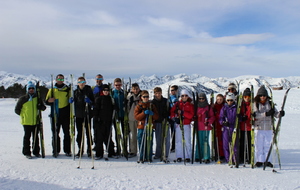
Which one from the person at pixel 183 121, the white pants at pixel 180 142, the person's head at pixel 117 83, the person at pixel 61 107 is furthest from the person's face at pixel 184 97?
the person at pixel 61 107

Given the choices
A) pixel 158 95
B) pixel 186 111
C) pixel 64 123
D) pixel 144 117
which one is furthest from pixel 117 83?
pixel 186 111

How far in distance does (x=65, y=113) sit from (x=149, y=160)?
8.74 feet

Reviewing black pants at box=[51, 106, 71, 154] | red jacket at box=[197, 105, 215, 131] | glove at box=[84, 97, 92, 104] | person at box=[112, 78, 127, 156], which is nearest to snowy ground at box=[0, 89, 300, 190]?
black pants at box=[51, 106, 71, 154]

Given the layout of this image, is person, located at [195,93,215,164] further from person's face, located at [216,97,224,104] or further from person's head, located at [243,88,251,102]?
person's head, located at [243,88,251,102]

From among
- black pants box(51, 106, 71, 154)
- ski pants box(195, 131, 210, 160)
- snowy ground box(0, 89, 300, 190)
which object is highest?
black pants box(51, 106, 71, 154)

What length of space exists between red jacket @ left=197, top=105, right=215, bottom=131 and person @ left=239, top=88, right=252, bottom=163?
0.74 m

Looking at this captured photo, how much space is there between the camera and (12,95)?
56094 millimetres

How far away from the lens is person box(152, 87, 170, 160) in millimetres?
6523

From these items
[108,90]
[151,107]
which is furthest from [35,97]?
[151,107]

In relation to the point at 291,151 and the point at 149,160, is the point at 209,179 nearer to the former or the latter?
the point at 149,160

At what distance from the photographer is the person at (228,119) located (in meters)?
6.19

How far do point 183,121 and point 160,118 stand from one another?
0.61 m

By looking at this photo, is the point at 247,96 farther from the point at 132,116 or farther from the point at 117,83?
the point at 117,83

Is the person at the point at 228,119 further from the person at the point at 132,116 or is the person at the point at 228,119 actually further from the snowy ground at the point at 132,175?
the person at the point at 132,116
